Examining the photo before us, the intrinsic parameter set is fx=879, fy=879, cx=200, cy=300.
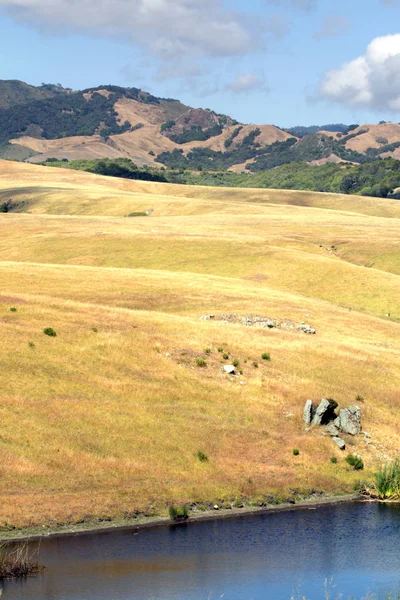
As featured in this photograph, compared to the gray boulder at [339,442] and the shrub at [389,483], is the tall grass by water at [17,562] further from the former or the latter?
the gray boulder at [339,442]

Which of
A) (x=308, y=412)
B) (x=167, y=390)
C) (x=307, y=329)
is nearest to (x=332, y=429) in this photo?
(x=308, y=412)

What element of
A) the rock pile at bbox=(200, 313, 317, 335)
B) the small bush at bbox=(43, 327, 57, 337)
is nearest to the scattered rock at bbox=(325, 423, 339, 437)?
the small bush at bbox=(43, 327, 57, 337)

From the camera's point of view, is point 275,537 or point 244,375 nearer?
point 275,537

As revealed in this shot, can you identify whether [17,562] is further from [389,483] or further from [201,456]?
[389,483]

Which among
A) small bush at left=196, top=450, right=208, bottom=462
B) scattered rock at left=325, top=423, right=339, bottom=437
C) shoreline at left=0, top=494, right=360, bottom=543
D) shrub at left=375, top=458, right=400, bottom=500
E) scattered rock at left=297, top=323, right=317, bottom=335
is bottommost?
shoreline at left=0, top=494, right=360, bottom=543

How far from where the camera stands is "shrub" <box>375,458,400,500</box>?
181 feet

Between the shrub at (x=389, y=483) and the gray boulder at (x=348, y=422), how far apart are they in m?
6.26

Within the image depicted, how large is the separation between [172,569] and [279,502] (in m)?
12.3

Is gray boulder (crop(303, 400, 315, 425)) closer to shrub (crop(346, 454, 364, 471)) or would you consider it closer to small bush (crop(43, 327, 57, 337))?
shrub (crop(346, 454, 364, 471))

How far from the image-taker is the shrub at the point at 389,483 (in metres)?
55.2

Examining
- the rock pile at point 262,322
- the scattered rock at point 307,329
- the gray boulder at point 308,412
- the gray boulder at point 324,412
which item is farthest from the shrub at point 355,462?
the scattered rock at point 307,329

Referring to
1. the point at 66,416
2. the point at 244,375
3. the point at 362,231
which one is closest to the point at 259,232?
the point at 362,231

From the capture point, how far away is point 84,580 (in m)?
40.5

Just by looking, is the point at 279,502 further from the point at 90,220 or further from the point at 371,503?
the point at 90,220
